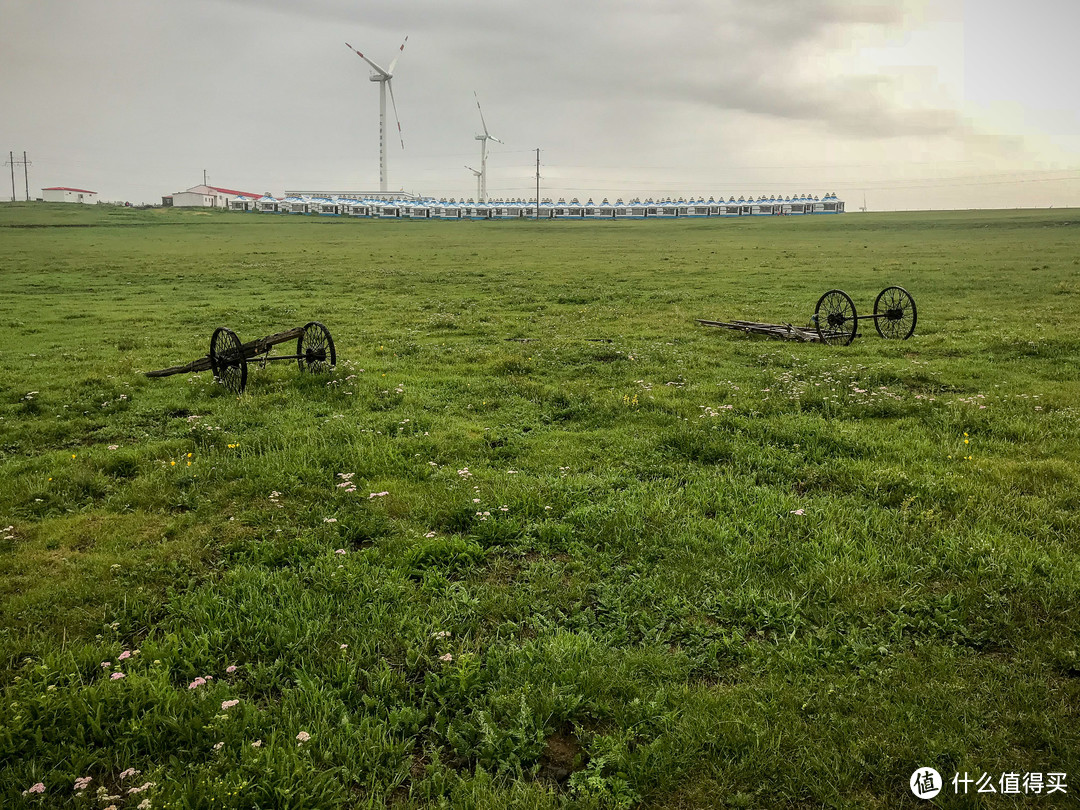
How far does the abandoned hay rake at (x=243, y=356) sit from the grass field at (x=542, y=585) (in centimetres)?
55

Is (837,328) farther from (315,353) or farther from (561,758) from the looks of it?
(561,758)

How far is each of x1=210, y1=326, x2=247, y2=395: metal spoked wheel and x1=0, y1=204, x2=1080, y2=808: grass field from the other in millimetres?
490

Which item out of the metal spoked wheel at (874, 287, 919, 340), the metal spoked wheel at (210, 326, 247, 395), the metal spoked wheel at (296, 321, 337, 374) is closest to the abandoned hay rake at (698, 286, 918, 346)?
the metal spoked wheel at (874, 287, 919, 340)

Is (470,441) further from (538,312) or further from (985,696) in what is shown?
(538,312)

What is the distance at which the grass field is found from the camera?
4656 mm

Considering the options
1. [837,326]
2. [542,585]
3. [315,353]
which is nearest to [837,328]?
[837,326]

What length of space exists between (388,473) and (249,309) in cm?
2217

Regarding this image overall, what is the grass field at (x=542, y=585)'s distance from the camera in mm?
4656

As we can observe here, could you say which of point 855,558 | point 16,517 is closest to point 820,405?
point 855,558

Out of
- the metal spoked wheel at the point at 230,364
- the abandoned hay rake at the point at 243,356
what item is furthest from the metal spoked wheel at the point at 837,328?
the metal spoked wheel at the point at 230,364

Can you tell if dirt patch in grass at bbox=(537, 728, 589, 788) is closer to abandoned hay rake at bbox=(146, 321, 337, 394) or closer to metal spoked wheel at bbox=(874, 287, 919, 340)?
abandoned hay rake at bbox=(146, 321, 337, 394)

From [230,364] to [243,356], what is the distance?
56 cm

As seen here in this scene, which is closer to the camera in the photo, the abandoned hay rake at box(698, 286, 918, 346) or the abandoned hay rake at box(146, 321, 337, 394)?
the abandoned hay rake at box(146, 321, 337, 394)

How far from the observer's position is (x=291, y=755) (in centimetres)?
464
